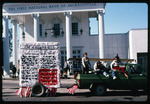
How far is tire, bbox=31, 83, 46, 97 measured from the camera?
26.0ft

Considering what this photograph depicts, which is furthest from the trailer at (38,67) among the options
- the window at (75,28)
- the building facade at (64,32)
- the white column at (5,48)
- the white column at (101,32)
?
the window at (75,28)

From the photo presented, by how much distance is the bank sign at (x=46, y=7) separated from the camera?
19734mm

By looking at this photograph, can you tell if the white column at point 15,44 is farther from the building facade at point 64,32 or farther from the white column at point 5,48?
the white column at point 5,48

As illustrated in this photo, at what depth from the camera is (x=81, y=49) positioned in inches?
880

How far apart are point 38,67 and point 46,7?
14.1m

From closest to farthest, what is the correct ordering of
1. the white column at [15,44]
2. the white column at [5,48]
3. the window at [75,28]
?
the white column at [5,48], the window at [75,28], the white column at [15,44]

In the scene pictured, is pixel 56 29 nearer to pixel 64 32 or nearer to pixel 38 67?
pixel 64 32

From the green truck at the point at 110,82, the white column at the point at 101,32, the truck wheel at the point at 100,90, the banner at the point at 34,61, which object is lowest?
the truck wheel at the point at 100,90

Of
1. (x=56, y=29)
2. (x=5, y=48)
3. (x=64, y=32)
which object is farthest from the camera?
(x=56, y=29)

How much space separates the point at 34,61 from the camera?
805cm

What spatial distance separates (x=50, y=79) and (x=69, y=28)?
12577 millimetres

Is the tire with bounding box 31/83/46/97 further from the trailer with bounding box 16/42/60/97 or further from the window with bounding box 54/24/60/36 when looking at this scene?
the window with bounding box 54/24/60/36

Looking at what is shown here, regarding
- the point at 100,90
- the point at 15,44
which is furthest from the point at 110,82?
the point at 15,44

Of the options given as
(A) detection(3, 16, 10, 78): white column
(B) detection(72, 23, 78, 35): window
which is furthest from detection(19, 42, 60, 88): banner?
(B) detection(72, 23, 78, 35): window
